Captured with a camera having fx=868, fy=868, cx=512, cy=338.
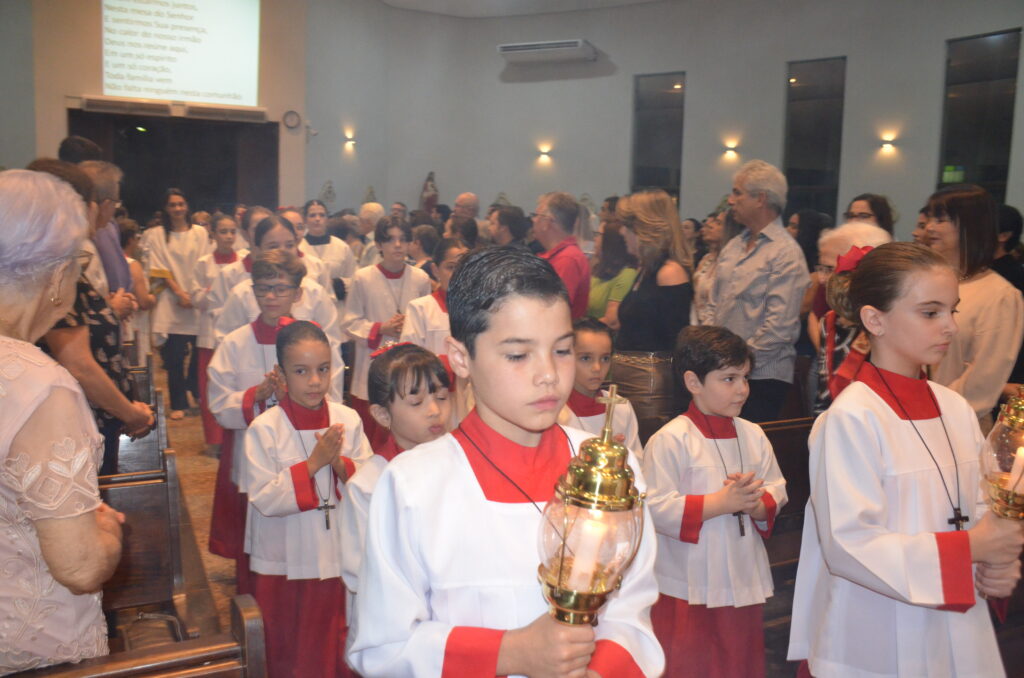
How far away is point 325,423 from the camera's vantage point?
10.9 feet

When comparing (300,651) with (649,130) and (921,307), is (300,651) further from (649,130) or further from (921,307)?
(649,130)

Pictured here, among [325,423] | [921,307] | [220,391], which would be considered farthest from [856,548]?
[220,391]

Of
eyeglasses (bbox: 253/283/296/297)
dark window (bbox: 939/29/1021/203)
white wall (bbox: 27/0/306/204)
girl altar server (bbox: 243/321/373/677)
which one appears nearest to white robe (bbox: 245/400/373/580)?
girl altar server (bbox: 243/321/373/677)

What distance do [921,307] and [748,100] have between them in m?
11.7

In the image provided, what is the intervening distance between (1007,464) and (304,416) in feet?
7.71

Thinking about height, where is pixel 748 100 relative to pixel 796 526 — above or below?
above

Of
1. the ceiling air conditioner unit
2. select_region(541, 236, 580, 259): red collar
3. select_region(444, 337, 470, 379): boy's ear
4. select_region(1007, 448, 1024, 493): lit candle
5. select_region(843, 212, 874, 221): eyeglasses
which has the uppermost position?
the ceiling air conditioner unit

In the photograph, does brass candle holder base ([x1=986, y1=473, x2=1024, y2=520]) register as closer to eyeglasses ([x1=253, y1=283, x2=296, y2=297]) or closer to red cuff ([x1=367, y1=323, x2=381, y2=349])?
eyeglasses ([x1=253, y1=283, x2=296, y2=297])

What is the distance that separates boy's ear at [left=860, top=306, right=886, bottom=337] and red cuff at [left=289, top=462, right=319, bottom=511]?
1842 mm

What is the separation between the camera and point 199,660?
5.36 ft

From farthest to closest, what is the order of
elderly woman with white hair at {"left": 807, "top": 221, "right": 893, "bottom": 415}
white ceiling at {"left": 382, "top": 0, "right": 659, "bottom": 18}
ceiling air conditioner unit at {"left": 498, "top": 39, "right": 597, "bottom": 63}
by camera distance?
white ceiling at {"left": 382, "top": 0, "right": 659, "bottom": 18} → ceiling air conditioner unit at {"left": 498, "top": 39, "right": 597, "bottom": 63} → elderly woman with white hair at {"left": 807, "top": 221, "right": 893, "bottom": 415}

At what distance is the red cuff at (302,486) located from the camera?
297 centimetres

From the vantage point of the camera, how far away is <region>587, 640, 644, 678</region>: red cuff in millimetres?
1398

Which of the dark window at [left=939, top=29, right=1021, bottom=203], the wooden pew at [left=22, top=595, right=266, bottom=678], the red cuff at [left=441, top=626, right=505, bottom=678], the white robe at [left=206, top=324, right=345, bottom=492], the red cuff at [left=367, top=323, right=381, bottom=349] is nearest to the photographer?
the red cuff at [left=441, top=626, right=505, bottom=678]
